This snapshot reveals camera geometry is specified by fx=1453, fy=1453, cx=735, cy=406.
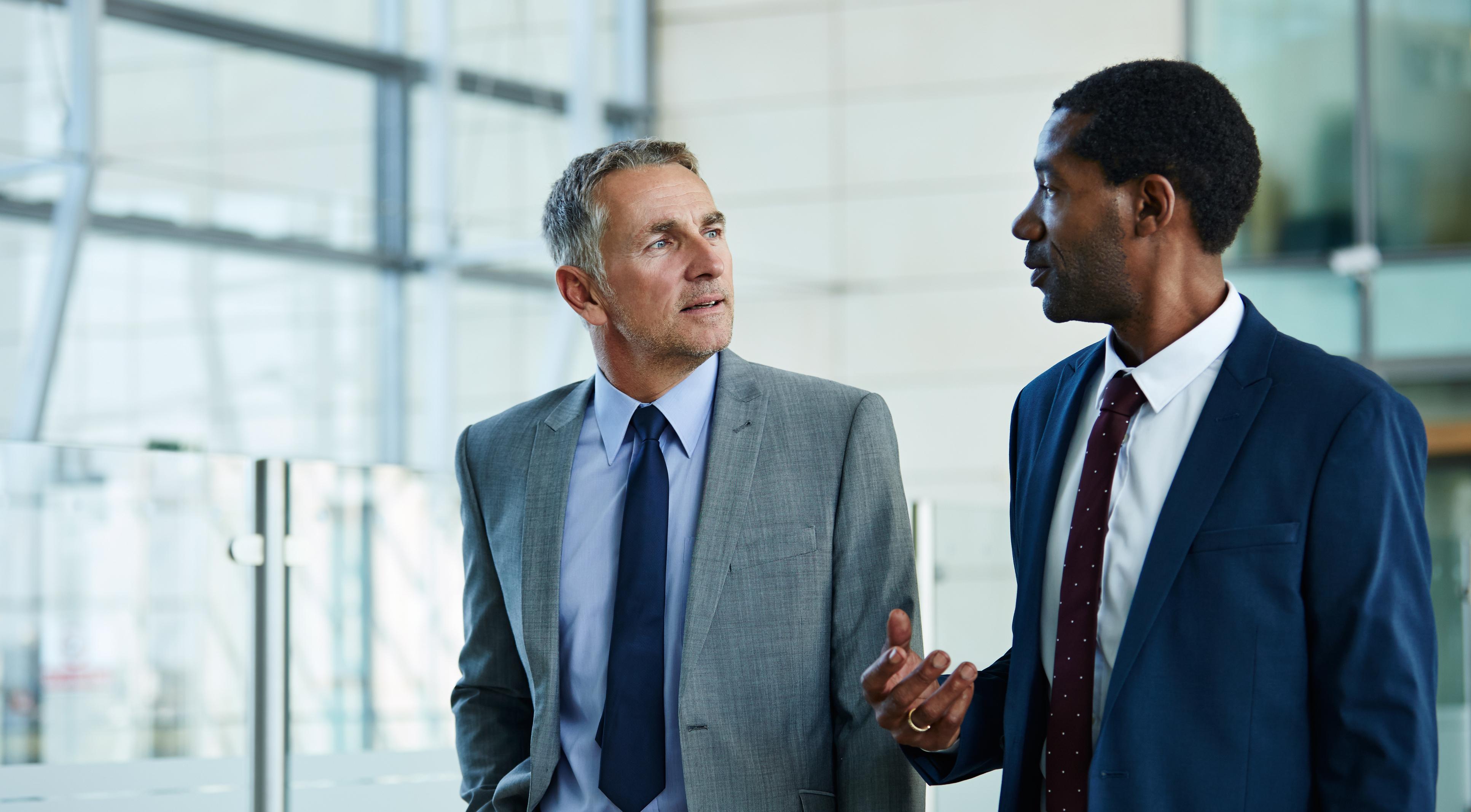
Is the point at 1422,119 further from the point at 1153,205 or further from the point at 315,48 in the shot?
the point at 1153,205

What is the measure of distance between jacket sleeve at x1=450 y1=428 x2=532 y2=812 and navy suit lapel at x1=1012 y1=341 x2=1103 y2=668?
0.75 meters

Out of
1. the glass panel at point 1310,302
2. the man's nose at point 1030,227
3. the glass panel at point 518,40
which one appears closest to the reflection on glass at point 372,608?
A: the man's nose at point 1030,227

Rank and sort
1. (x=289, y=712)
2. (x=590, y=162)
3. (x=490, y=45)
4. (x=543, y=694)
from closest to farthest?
(x=543, y=694) < (x=590, y=162) < (x=289, y=712) < (x=490, y=45)

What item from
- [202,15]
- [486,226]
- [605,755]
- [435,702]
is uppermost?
[202,15]

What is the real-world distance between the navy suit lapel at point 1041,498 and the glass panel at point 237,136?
201 inches

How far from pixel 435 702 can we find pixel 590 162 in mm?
2166

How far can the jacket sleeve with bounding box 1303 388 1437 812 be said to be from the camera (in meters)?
1.39

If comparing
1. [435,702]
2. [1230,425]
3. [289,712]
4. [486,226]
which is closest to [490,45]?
[486,226]

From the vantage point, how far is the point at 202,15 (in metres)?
7.09

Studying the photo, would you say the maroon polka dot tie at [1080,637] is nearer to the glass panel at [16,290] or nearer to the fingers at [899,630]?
the fingers at [899,630]

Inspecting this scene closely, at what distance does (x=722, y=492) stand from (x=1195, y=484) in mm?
639

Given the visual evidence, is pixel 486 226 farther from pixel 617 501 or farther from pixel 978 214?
pixel 617 501

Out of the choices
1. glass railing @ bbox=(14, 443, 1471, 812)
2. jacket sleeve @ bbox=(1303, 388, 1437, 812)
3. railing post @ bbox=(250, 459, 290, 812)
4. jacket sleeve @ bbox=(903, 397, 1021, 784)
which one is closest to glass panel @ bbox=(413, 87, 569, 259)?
glass railing @ bbox=(14, 443, 1471, 812)

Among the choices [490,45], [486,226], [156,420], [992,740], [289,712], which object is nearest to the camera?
[992,740]
